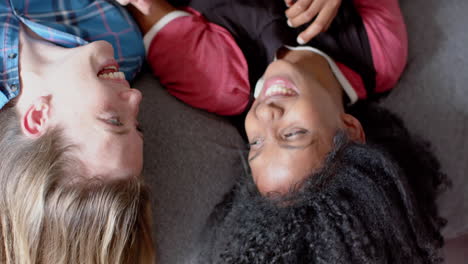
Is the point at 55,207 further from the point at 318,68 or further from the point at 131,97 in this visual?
the point at 318,68

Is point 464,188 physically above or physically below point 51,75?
below

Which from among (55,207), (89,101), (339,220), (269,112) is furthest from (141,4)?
(339,220)

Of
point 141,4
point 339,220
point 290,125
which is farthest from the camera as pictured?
point 141,4

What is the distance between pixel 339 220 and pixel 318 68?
17.4 inches

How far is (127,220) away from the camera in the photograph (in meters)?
0.84

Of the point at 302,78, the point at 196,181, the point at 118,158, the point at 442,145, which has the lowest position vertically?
the point at 196,181

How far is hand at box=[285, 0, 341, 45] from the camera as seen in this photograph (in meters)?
1.00

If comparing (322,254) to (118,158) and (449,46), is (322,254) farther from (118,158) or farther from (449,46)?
(449,46)

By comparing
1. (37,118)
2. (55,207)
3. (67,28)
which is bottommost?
(55,207)

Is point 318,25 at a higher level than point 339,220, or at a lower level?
higher

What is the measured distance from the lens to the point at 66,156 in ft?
2.64

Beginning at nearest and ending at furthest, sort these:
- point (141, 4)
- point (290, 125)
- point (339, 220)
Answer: point (339, 220), point (290, 125), point (141, 4)

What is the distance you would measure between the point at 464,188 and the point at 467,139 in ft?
0.49

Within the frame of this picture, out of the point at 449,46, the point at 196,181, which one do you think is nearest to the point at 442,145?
the point at 449,46
